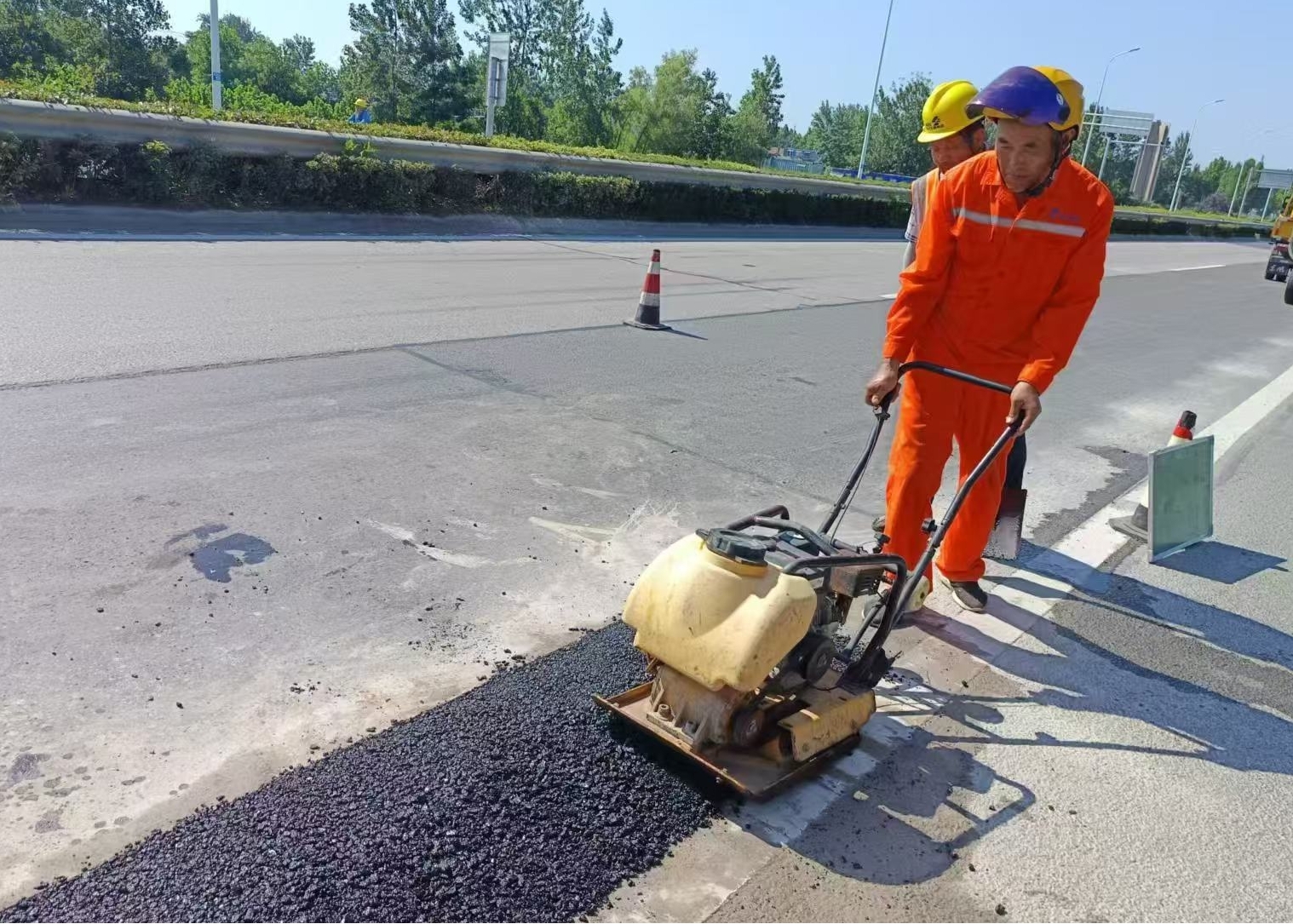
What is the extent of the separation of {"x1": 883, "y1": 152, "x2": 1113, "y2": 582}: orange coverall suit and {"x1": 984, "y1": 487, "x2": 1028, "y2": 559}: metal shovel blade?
47 cm

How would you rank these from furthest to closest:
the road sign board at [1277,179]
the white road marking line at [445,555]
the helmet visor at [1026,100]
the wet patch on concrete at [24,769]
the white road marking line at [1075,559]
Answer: the road sign board at [1277,179] < the white road marking line at [1075,559] < the white road marking line at [445,555] < the helmet visor at [1026,100] < the wet patch on concrete at [24,769]

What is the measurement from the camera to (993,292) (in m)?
3.71

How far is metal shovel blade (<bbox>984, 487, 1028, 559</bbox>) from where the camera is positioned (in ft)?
14.7

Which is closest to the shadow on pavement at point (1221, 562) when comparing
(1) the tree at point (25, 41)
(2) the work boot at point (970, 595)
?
(2) the work boot at point (970, 595)

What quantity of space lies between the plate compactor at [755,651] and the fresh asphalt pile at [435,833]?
161 millimetres

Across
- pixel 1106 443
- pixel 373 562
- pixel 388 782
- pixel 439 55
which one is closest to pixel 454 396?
pixel 373 562

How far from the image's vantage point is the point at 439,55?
219ft

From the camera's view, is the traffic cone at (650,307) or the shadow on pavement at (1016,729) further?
the traffic cone at (650,307)

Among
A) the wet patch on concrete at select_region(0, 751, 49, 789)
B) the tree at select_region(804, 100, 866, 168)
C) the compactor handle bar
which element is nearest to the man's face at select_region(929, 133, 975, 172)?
the compactor handle bar

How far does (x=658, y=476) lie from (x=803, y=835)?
2901 millimetres

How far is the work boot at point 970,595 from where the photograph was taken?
424 centimetres

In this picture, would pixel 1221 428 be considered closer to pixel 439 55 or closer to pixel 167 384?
pixel 167 384

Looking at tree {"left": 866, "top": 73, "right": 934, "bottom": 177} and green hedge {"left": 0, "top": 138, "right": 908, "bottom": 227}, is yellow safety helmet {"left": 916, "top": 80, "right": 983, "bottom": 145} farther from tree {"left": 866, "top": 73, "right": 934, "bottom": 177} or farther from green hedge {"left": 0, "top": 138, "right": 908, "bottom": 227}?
tree {"left": 866, "top": 73, "right": 934, "bottom": 177}

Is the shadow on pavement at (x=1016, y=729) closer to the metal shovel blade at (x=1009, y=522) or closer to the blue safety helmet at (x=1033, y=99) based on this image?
the metal shovel blade at (x=1009, y=522)
